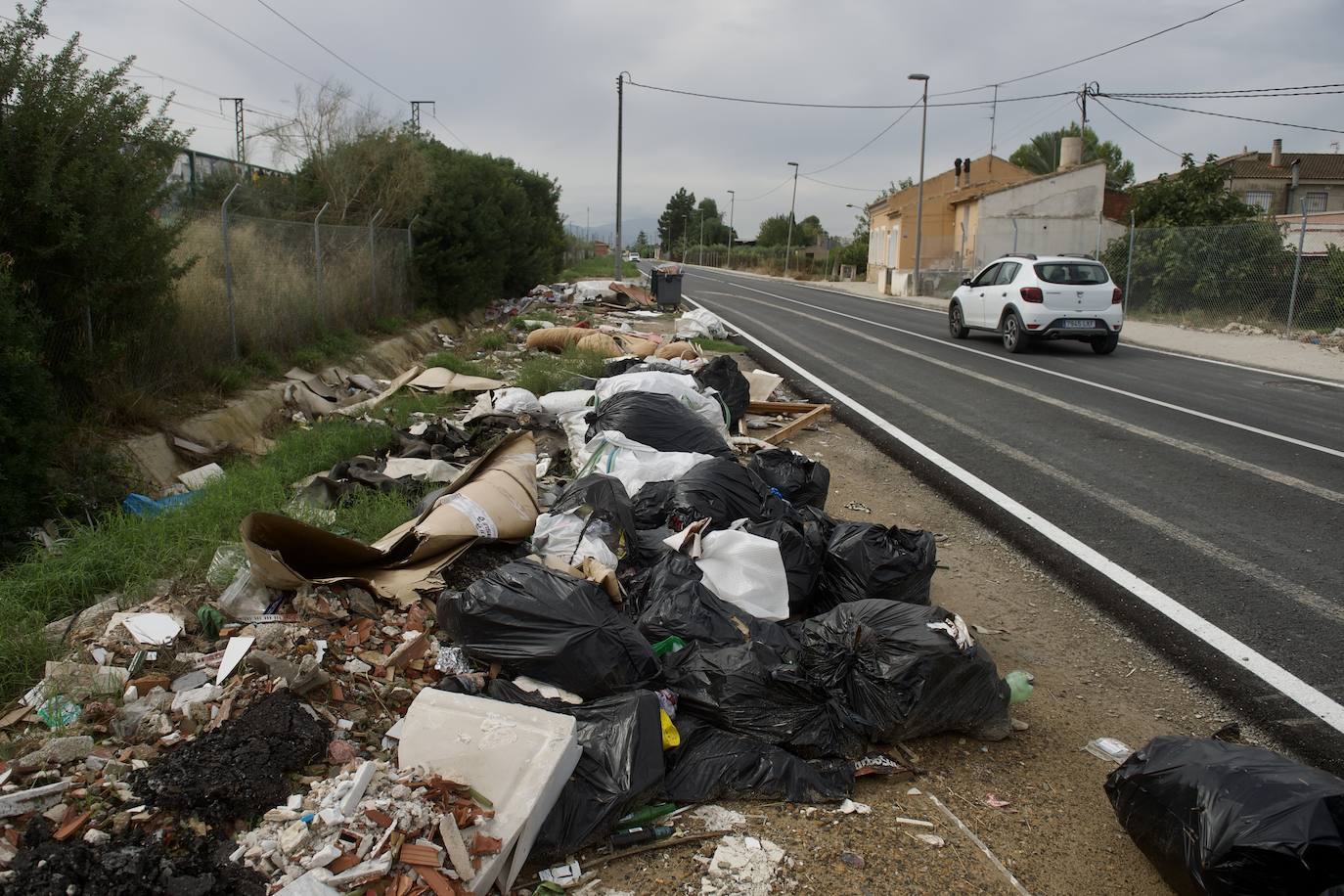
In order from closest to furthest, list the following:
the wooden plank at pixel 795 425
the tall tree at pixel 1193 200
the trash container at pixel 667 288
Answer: the wooden plank at pixel 795 425 → the trash container at pixel 667 288 → the tall tree at pixel 1193 200

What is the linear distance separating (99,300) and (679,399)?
423cm

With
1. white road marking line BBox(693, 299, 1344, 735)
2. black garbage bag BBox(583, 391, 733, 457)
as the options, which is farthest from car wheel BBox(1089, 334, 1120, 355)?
black garbage bag BBox(583, 391, 733, 457)

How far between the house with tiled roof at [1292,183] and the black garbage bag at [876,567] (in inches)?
1865

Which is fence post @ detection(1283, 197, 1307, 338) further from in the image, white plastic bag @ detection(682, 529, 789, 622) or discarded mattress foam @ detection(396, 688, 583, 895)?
discarded mattress foam @ detection(396, 688, 583, 895)

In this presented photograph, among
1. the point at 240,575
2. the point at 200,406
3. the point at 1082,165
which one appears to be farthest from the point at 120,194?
the point at 1082,165

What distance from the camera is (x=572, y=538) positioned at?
171 inches

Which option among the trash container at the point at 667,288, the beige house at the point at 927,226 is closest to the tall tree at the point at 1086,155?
the beige house at the point at 927,226

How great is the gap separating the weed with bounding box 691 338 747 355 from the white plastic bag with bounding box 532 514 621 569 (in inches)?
394

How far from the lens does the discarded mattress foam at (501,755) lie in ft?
8.20

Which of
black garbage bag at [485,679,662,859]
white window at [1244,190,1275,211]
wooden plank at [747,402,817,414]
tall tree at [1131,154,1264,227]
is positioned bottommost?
black garbage bag at [485,679,662,859]

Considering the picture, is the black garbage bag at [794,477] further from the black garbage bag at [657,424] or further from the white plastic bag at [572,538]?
the white plastic bag at [572,538]

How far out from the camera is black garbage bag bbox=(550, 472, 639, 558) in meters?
4.32

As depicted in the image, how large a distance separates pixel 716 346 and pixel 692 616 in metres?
11.3

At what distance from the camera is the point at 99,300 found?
20.9 feet
